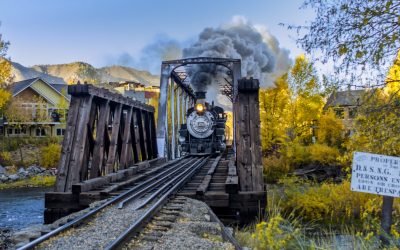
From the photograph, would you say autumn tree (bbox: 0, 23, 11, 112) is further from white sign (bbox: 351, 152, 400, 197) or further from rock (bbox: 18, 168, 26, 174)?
white sign (bbox: 351, 152, 400, 197)

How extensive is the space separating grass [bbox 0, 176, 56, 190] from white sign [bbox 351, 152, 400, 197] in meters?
27.4

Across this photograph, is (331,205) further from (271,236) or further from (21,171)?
(21,171)

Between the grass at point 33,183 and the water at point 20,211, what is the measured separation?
208 inches

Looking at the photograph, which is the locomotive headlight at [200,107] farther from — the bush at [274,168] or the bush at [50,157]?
the bush at [50,157]

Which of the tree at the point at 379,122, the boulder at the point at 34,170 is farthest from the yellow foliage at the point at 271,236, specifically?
the boulder at the point at 34,170

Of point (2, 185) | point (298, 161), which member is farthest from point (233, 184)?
point (2, 185)

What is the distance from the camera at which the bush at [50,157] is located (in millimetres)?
37438

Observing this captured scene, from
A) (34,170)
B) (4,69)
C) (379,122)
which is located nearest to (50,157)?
(34,170)

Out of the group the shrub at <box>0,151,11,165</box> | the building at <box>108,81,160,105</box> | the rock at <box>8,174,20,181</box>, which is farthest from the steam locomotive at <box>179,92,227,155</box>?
the building at <box>108,81,160,105</box>

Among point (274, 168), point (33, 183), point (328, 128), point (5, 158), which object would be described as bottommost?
point (33, 183)

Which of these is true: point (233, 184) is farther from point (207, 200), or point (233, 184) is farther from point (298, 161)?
point (298, 161)

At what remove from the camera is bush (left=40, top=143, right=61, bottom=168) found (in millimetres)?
37438

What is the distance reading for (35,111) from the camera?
4628 centimetres

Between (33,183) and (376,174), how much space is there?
28.6 m
